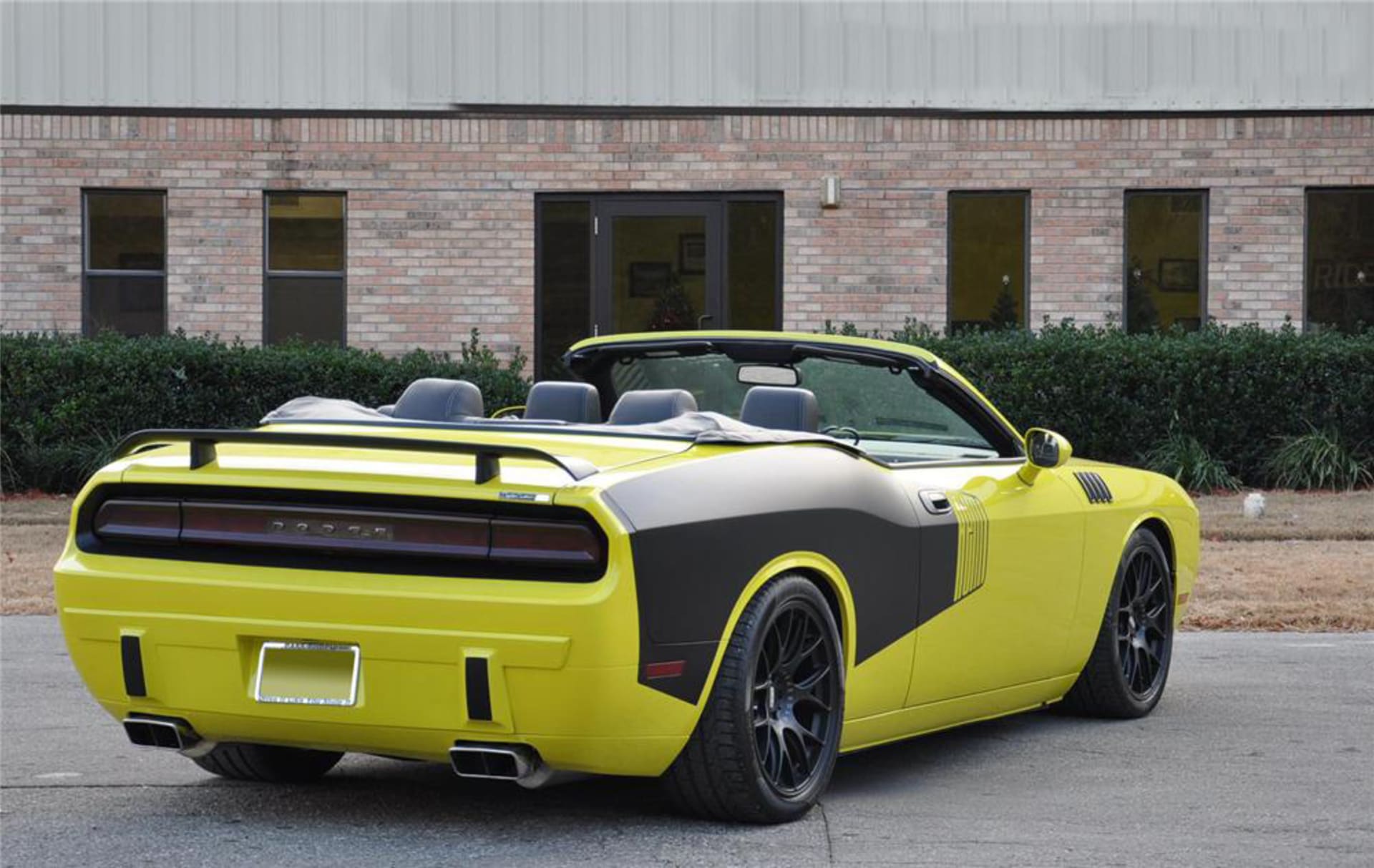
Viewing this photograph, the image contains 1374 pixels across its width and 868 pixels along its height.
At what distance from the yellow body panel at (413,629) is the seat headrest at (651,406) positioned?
0.93 feet

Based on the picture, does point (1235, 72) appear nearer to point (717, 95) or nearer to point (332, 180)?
point (717, 95)

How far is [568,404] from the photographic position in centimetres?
636

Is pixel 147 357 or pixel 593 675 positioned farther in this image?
pixel 147 357

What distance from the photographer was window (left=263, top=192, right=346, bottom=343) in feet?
→ 64.7

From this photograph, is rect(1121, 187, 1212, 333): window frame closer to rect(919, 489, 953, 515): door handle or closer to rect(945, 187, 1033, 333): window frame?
rect(945, 187, 1033, 333): window frame

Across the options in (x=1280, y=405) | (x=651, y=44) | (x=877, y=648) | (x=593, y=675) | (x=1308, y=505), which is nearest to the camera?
(x=593, y=675)

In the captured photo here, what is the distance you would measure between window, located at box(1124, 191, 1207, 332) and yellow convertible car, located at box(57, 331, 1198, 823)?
1364 cm

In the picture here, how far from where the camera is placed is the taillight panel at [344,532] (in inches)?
197

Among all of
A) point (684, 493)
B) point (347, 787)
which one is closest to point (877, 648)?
point (684, 493)

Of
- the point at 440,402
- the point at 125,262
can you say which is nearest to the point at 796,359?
the point at 440,402

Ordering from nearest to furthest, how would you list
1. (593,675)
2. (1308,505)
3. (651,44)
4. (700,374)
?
(593,675), (700,374), (1308,505), (651,44)

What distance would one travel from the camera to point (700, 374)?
→ 22.8ft

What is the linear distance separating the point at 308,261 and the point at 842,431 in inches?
533

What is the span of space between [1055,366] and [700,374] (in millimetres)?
11335
